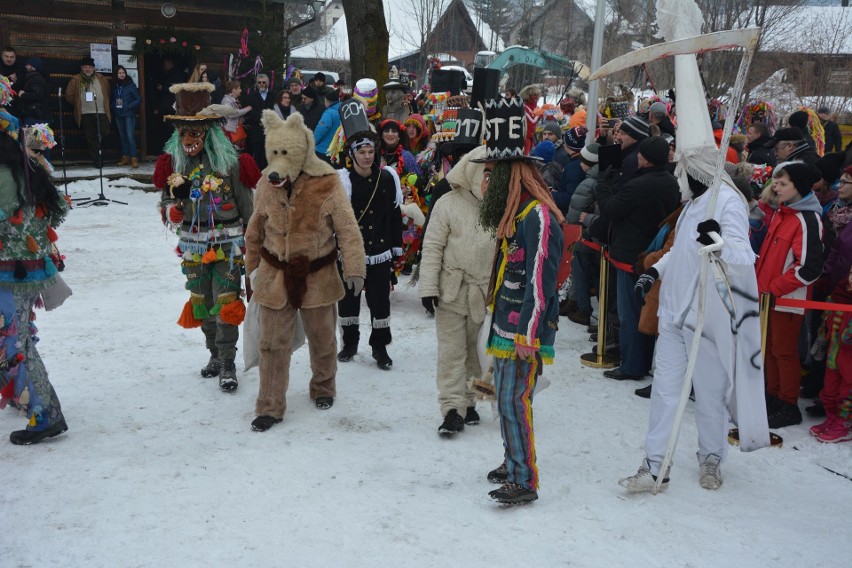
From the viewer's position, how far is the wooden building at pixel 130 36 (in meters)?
15.2

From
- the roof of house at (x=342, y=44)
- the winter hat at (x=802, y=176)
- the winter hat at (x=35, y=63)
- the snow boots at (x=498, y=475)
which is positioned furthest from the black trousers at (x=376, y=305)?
the roof of house at (x=342, y=44)

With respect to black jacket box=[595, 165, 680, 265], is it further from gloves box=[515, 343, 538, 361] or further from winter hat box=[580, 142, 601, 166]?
gloves box=[515, 343, 538, 361]

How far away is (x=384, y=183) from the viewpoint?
679cm

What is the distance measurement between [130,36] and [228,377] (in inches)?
493

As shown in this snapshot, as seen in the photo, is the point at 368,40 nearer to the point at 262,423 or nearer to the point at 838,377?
the point at 262,423

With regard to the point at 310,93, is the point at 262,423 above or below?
below

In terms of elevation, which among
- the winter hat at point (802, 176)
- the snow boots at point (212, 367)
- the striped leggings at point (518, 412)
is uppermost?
the winter hat at point (802, 176)

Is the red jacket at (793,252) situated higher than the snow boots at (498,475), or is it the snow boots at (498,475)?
the red jacket at (793,252)

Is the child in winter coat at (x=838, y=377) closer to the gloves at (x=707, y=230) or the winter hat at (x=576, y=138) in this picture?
the gloves at (x=707, y=230)

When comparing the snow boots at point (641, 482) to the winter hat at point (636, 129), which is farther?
the winter hat at point (636, 129)

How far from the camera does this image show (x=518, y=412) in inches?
168

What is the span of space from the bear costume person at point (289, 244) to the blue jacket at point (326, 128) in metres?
4.36

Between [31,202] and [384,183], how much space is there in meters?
2.95

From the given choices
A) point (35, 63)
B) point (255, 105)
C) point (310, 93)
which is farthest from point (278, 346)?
point (35, 63)
